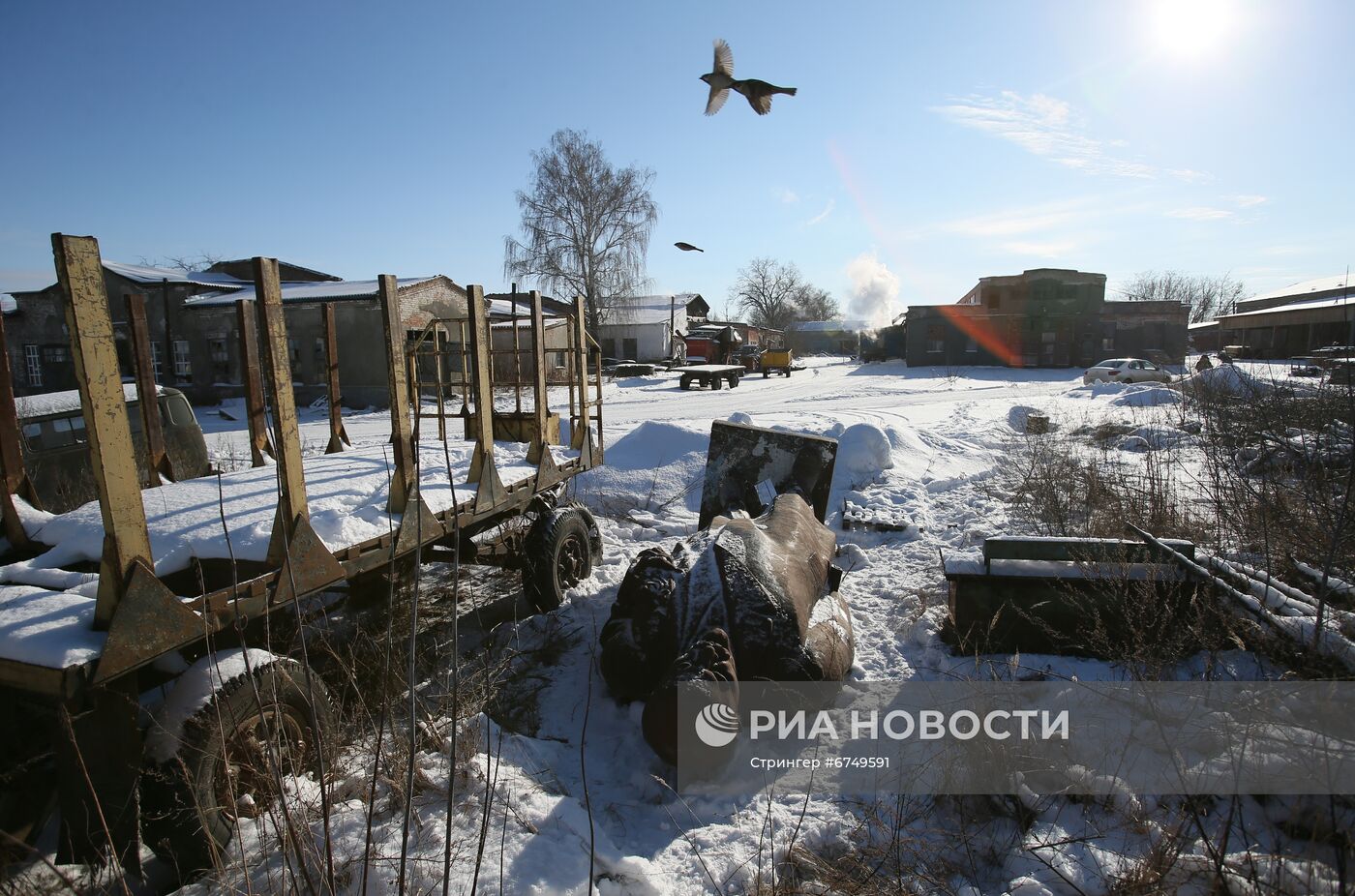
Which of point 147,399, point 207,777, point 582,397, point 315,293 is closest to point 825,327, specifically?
point 315,293

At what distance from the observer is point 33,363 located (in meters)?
22.2

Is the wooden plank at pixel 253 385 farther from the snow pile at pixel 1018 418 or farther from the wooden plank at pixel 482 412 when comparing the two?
the snow pile at pixel 1018 418

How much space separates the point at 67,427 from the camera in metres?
7.78

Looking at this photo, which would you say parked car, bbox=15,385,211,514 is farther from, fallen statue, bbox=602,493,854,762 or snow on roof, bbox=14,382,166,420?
fallen statue, bbox=602,493,854,762

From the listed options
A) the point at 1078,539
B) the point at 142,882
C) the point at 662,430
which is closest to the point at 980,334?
→ the point at 662,430

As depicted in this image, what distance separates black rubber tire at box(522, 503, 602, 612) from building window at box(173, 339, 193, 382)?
2248cm

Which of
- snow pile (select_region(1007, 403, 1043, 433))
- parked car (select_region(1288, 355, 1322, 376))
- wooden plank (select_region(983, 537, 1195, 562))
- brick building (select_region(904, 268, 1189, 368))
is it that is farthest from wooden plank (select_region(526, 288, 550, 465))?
brick building (select_region(904, 268, 1189, 368))

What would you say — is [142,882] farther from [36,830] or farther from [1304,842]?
[1304,842]

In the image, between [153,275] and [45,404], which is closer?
[45,404]

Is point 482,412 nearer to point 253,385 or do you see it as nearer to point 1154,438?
point 253,385

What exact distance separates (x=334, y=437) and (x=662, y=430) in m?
5.15

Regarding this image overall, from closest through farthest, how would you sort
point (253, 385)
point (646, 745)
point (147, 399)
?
point (646, 745) → point (147, 399) → point (253, 385)

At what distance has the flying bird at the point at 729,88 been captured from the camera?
5047 millimetres

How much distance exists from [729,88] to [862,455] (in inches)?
232
